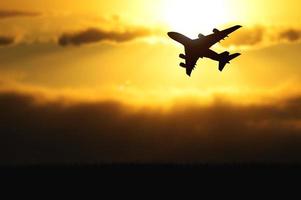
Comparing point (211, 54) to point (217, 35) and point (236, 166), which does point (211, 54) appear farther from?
point (236, 166)

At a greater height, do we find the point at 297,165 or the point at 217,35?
the point at 217,35

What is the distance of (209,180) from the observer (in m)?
111

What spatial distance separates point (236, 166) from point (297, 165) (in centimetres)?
790

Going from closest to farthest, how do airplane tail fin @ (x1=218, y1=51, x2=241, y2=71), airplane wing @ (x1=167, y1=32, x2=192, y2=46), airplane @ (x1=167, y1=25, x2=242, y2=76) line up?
1. airplane @ (x1=167, y1=25, x2=242, y2=76)
2. airplane wing @ (x1=167, y1=32, x2=192, y2=46)
3. airplane tail fin @ (x1=218, y1=51, x2=241, y2=71)

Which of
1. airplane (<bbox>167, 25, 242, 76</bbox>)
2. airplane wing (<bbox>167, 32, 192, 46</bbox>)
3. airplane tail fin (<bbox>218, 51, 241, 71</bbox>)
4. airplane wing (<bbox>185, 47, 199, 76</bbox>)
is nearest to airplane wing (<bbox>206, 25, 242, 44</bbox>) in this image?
airplane (<bbox>167, 25, 242, 76</bbox>)

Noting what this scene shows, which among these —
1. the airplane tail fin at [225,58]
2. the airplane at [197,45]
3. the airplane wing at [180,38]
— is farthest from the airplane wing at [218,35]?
the airplane tail fin at [225,58]

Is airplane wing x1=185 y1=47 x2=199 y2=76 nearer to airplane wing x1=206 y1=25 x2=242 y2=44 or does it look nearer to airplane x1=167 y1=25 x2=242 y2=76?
airplane x1=167 y1=25 x2=242 y2=76

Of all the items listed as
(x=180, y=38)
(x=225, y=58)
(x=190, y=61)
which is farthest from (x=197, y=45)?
(x=225, y=58)

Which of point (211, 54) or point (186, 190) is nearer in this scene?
point (186, 190)

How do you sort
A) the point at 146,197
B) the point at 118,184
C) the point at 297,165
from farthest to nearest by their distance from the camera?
1. the point at 297,165
2. the point at 118,184
3. the point at 146,197

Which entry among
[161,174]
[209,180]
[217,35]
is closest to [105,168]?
[161,174]

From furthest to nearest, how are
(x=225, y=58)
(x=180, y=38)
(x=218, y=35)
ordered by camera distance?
(x=225, y=58) → (x=180, y=38) → (x=218, y=35)

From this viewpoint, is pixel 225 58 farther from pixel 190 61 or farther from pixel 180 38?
pixel 180 38

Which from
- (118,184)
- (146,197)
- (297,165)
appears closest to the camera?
(146,197)
